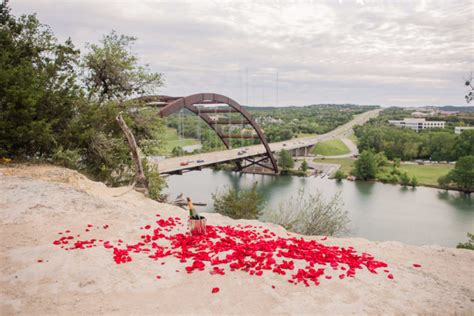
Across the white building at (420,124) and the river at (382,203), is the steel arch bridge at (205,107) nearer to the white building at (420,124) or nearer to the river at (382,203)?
the river at (382,203)

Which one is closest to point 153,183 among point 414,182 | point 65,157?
point 65,157

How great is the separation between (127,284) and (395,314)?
8.72 feet

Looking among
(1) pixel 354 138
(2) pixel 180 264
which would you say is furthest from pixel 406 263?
(1) pixel 354 138

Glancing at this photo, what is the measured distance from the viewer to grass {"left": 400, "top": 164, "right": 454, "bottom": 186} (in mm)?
39094

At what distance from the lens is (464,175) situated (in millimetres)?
34250

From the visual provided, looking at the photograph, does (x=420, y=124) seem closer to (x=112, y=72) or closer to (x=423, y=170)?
(x=423, y=170)

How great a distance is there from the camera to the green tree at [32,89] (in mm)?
7918

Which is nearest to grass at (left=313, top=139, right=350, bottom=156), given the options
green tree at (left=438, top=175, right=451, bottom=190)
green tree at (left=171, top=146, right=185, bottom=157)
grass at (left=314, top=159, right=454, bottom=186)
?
grass at (left=314, top=159, right=454, bottom=186)

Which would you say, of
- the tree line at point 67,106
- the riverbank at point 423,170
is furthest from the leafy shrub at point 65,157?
the riverbank at point 423,170

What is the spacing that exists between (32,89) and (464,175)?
3559 centimetres

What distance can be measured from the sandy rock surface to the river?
40.3 ft

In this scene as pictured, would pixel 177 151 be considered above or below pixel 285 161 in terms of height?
above

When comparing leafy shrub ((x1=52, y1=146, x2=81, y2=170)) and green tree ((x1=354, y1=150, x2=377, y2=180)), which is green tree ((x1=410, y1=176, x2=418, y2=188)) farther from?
leafy shrub ((x1=52, y1=146, x2=81, y2=170))

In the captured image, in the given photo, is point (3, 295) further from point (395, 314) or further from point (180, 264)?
point (395, 314)
